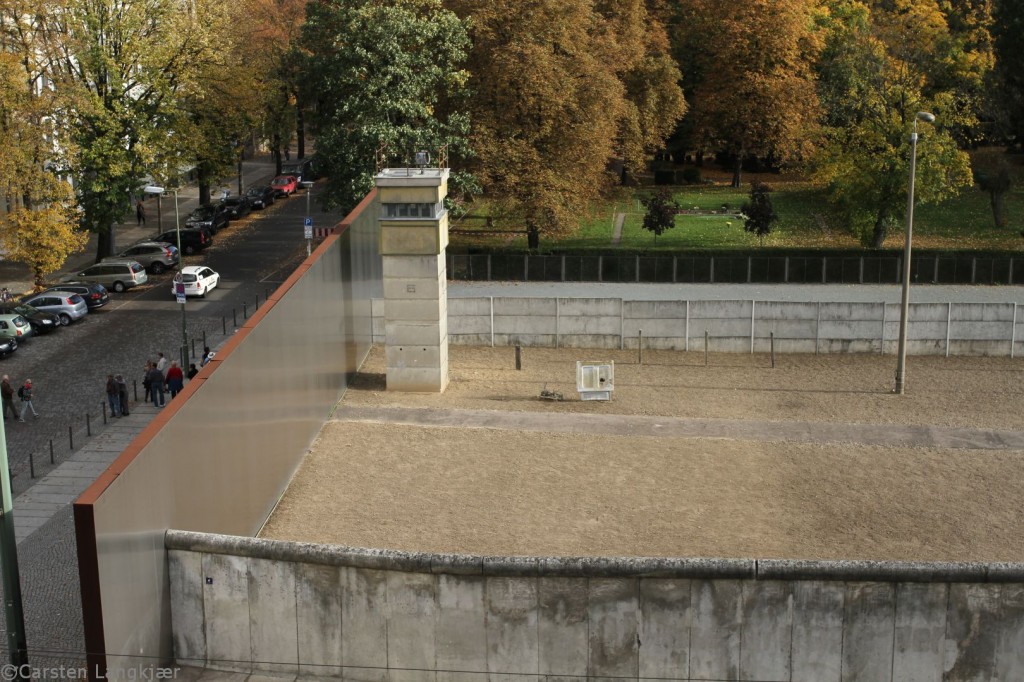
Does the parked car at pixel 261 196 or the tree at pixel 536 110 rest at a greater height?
the tree at pixel 536 110

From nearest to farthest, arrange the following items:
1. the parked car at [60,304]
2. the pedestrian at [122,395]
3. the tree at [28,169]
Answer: the pedestrian at [122,395] < the parked car at [60,304] < the tree at [28,169]

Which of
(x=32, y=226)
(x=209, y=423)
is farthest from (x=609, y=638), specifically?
(x=32, y=226)

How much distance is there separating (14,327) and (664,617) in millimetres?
33647

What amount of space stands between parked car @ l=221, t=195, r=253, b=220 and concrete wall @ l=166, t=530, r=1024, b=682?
A: 5339cm

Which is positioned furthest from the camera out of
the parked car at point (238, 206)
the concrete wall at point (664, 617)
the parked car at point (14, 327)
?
the parked car at point (238, 206)

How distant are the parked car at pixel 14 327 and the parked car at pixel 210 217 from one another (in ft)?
64.6

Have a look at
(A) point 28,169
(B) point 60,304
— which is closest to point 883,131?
(B) point 60,304

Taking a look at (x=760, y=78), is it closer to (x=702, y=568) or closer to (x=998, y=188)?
(x=998, y=188)

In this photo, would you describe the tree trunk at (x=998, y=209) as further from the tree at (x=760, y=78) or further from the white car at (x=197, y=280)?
the white car at (x=197, y=280)

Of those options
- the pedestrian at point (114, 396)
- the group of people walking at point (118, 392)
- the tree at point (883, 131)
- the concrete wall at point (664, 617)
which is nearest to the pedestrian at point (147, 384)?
the group of people walking at point (118, 392)

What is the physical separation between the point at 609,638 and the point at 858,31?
55.0 meters

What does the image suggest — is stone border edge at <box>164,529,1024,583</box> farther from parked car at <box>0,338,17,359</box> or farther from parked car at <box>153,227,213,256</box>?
parked car at <box>153,227,213,256</box>

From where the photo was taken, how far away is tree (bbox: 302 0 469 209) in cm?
5312

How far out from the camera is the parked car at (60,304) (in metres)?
49.6
